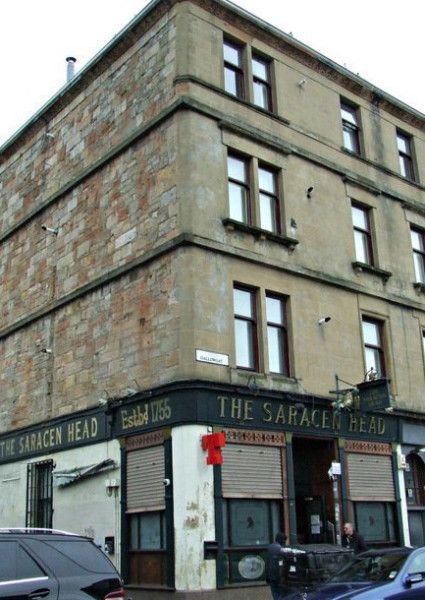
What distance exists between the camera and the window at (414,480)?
69.4 ft

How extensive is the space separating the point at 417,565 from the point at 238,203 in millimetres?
10528

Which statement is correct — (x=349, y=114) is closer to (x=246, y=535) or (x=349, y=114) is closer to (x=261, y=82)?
(x=261, y=82)

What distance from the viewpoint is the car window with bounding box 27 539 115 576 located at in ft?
30.3

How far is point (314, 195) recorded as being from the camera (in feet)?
70.3

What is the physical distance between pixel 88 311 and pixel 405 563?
38.1ft

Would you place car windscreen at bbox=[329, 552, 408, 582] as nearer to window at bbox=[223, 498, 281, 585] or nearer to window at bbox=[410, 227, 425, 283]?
window at bbox=[223, 498, 281, 585]

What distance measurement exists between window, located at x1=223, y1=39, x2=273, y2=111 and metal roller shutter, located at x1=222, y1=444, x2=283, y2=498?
30.8ft

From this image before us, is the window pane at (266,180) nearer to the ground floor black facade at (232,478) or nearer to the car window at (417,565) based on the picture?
the ground floor black facade at (232,478)

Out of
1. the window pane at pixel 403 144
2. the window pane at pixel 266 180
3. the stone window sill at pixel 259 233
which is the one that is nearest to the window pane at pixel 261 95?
the window pane at pixel 266 180

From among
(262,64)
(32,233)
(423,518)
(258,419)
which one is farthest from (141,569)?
(262,64)

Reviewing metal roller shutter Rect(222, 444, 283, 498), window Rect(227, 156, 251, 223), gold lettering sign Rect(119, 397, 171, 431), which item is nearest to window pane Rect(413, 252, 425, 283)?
window Rect(227, 156, 251, 223)

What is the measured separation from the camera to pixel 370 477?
19.9 meters

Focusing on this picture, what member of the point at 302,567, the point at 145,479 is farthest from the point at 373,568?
the point at 145,479

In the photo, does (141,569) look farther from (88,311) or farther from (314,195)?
(314,195)
